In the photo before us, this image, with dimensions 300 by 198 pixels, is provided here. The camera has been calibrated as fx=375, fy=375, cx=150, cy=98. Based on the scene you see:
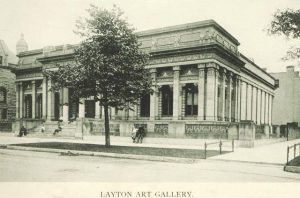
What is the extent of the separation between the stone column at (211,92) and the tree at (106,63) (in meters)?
10.5

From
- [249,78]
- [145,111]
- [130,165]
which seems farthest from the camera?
[249,78]

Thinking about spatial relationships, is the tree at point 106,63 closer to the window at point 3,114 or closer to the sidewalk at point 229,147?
the sidewalk at point 229,147

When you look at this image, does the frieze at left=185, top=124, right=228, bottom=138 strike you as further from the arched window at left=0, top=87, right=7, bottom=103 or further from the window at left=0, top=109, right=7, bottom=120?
the arched window at left=0, top=87, right=7, bottom=103

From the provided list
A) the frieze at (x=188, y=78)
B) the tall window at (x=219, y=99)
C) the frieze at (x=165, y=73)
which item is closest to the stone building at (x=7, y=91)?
the frieze at (x=165, y=73)

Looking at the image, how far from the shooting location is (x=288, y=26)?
55.0 ft

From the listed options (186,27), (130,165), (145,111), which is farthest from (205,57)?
(130,165)

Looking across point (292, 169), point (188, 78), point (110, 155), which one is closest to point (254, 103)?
point (188, 78)

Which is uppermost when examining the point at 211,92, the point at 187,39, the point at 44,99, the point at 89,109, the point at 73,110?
the point at 187,39

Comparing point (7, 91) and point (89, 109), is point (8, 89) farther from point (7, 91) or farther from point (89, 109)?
point (89, 109)

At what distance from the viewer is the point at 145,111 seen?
36.6 meters

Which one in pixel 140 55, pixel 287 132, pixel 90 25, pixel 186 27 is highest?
pixel 186 27

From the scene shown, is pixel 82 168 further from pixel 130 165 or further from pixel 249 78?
pixel 249 78

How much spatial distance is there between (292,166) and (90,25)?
13244 mm

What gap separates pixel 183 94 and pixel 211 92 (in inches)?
138
